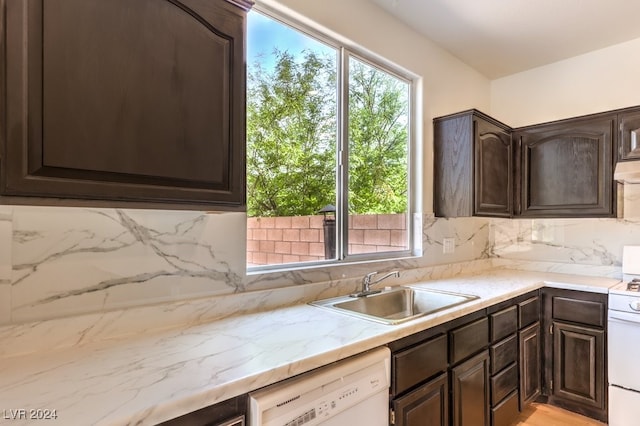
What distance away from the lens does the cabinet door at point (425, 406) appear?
141 centimetres

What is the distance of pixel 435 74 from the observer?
2789 mm

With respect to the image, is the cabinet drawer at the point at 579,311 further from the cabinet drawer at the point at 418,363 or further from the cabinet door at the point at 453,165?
the cabinet drawer at the point at 418,363

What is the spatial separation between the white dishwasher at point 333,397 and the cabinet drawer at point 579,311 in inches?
69.2

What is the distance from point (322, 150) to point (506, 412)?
1877mm

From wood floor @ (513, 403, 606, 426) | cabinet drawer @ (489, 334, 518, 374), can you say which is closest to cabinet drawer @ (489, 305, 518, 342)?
cabinet drawer @ (489, 334, 518, 374)

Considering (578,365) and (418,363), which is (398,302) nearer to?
(418,363)

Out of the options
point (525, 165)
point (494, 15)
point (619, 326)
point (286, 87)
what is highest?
point (494, 15)

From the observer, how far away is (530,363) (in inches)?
94.5

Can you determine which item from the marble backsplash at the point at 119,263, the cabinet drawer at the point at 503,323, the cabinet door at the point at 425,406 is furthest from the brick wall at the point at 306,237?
the cabinet door at the point at 425,406

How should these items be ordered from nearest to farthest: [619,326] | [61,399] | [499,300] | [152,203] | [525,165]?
[61,399]
[152,203]
[499,300]
[619,326]
[525,165]

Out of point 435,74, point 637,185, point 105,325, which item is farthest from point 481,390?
point 435,74

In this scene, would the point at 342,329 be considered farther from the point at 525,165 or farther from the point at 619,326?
the point at 525,165

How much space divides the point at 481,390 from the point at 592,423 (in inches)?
42.7

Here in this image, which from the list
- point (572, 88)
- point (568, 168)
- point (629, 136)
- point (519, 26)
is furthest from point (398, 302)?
point (572, 88)
